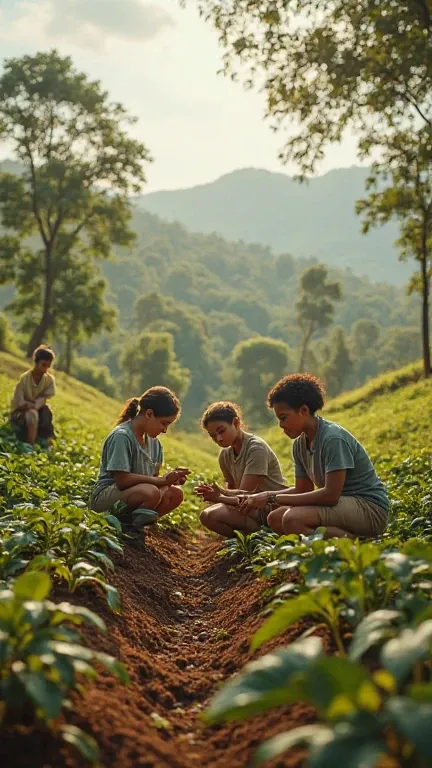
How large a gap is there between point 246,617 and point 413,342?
9644cm

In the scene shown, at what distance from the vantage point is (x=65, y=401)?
23.2 m

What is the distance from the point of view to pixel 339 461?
552 centimetres

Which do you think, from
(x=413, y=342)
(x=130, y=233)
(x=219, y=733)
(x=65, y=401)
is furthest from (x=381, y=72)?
(x=413, y=342)

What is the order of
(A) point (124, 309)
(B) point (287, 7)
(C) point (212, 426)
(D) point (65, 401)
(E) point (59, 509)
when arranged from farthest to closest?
(A) point (124, 309) < (D) point (65, 401) < (B) point (287, 7) < (C) point (212, 426) < (E) point (59, 509)

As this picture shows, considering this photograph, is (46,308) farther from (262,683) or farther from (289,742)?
(289,742)

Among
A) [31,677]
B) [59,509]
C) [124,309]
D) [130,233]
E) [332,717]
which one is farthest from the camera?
[124,309]

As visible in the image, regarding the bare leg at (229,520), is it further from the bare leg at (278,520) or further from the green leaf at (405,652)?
the green leaf at (405,652)

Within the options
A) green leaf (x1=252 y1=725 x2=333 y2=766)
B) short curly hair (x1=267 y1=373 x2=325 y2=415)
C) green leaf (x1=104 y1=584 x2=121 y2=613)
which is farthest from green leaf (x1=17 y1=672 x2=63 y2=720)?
short curly hair (x1=267 y1=373 x2=325 y2=415)

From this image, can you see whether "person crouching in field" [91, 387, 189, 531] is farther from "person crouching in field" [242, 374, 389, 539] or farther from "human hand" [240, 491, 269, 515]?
"person crouching in field" [242, 374, 389, 539]

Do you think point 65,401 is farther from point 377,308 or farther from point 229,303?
point 377,308

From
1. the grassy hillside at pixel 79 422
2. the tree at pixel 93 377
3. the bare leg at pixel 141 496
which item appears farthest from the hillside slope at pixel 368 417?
the tree at pixel 93 377

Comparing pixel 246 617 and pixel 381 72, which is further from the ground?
pixel 381 72

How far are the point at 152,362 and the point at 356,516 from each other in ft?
196

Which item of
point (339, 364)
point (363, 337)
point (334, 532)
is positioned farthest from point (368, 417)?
point (363, 337)
